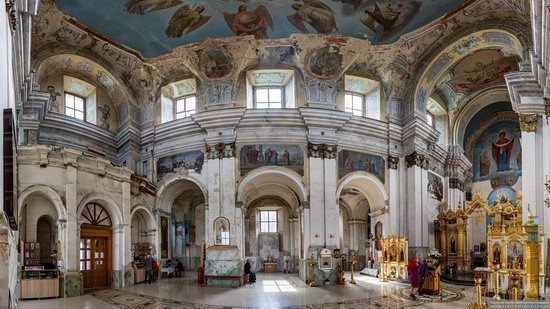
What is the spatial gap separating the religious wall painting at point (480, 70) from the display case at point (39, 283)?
60.0 ft

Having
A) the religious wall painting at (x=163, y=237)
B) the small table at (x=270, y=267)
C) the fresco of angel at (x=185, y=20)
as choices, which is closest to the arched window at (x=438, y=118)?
the small table at (x=270, y=267)

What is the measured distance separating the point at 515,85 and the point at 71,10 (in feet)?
48.8

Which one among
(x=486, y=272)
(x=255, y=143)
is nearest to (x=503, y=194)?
(x=486, y=272)

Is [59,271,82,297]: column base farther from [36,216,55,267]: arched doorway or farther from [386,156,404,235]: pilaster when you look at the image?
[386,156,404,235]: pilaster

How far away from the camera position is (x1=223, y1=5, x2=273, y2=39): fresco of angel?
18.0m

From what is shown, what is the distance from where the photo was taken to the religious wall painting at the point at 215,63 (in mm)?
19422

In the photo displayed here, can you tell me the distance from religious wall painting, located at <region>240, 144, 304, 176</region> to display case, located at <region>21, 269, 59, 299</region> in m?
7.78

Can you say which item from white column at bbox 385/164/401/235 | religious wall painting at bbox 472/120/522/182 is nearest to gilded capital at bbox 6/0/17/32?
white column at bbox 385/164/401/235

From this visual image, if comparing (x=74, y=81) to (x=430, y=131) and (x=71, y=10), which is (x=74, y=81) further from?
(x=430, y=131)

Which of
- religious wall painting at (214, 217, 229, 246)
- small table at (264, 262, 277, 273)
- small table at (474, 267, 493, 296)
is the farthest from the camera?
small table at (264, 262, 277, 273)

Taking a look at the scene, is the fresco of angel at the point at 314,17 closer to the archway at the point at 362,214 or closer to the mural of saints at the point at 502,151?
the archway at the point at 362,214

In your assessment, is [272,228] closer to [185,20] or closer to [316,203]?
[316,203]

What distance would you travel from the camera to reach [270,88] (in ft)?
68.1

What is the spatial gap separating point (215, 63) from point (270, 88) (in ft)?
8.62
